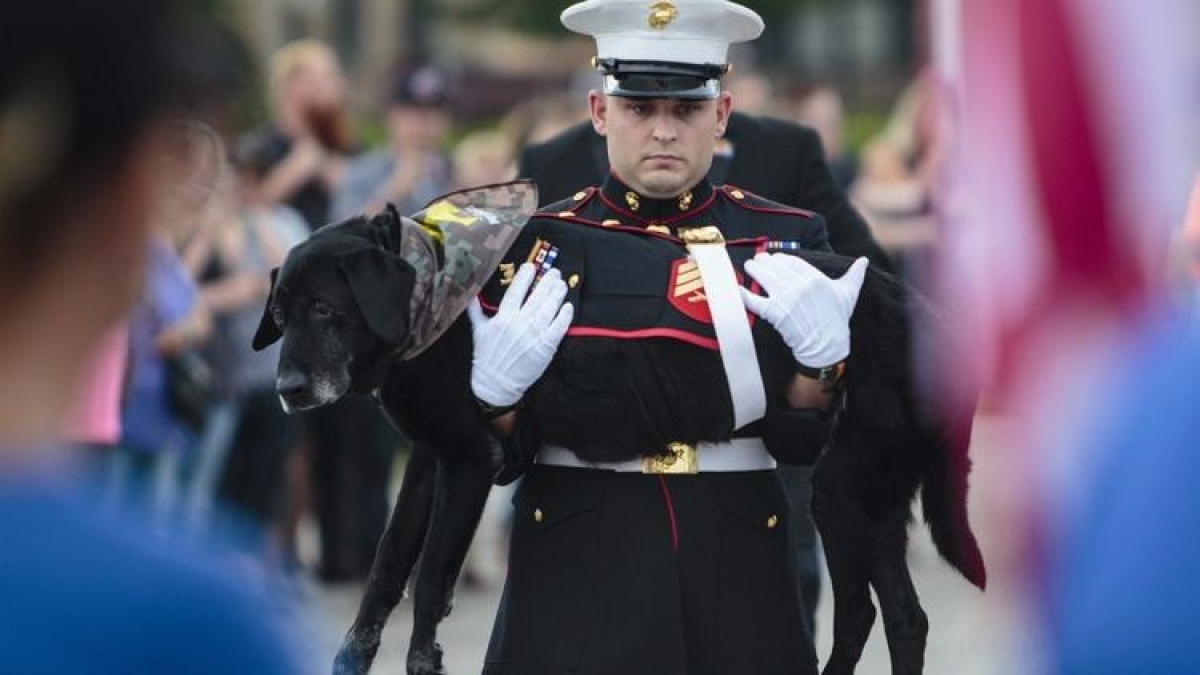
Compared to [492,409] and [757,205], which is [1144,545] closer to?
[492,409]

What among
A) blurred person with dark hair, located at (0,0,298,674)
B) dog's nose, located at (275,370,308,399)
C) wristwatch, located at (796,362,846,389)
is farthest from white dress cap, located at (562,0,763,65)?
blurred person with dark hair, located at (0,0,298,674)

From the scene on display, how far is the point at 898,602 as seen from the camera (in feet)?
15.1

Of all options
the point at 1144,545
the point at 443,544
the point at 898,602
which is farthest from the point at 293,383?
the point at 1144,545

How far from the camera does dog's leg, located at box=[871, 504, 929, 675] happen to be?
4.59 meters

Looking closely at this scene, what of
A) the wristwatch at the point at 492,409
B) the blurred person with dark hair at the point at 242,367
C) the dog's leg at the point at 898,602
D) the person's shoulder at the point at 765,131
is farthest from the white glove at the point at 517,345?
the blurred person with dark hair at the point at 242,367

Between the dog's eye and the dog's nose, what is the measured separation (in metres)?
0.10

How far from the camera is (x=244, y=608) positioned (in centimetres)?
181

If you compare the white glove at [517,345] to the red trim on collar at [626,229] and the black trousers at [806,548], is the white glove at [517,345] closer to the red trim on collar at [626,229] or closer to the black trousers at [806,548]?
the red trim on collar at [626,229]

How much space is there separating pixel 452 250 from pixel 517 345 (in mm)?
198

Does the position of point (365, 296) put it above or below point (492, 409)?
above

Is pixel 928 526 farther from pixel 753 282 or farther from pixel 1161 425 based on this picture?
pixel 1161 425

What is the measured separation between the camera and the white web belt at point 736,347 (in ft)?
14.2

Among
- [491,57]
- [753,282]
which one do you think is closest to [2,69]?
[753,282]

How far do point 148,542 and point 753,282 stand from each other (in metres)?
2.75
